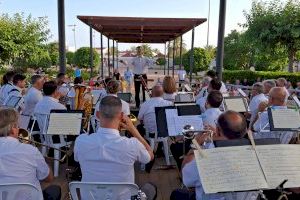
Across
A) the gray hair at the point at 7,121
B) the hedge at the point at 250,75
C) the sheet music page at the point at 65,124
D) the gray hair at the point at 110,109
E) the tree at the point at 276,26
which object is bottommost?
the hedge at the point at 250,75

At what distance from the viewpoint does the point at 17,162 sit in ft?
10.1

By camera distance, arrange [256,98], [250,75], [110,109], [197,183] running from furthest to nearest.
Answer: [250,75], [256,98], [110,109], [197,183]

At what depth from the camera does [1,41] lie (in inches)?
905

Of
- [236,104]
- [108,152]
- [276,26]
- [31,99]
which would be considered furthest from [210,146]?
[276,26]

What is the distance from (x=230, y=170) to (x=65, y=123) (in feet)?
9.37

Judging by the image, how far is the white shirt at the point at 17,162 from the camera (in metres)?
3.06

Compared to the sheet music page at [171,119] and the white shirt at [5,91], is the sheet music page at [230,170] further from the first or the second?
the white shirt at [5,91]

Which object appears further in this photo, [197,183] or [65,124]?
[65,124]

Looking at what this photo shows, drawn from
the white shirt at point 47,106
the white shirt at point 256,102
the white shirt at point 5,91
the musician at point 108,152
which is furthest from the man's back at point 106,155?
the white shirt at point 5,91

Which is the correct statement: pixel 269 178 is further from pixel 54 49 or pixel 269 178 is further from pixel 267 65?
pixel 54 49

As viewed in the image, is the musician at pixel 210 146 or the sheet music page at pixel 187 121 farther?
the sheet music page at pixel 187 121

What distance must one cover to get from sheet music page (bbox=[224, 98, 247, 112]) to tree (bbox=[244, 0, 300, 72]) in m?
14.7

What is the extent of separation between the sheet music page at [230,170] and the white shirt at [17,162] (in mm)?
1382

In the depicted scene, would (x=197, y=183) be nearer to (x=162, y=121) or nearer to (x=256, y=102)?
(x=162, y=121)
